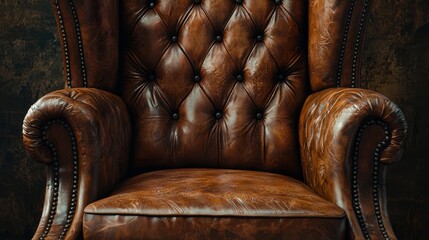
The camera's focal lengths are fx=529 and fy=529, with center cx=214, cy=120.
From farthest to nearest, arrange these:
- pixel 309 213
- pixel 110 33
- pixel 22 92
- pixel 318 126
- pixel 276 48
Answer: pixel 22 92 → pixel 276 48 → pixel 110 33 → pixel 318 126 → pixel 309 213

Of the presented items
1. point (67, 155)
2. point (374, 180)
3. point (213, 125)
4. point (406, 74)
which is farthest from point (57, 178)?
point (406, 74)

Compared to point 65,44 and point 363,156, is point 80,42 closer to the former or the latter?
point 65,44

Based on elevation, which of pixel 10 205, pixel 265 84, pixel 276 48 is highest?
pixel 276 48

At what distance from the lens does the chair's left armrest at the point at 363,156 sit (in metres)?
1.20

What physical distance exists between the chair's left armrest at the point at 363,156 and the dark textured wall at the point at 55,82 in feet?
3.26

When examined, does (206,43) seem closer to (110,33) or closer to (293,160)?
(110,33)

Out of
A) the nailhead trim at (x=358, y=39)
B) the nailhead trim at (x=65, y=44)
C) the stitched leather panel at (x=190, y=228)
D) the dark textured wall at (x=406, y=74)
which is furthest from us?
the dark textured wall at (x=406, y=74)

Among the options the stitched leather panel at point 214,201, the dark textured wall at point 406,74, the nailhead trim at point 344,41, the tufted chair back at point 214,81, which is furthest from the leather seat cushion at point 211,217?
the dark textured wall at point 406,74

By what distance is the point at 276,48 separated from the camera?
172 centimetres

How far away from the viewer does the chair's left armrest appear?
120 centimetres

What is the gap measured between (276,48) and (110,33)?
1.74ft

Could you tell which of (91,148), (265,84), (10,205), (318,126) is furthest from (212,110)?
(10,205)

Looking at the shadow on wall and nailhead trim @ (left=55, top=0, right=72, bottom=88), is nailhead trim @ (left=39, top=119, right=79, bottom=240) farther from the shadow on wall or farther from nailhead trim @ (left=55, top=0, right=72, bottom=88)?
the shadow on wall

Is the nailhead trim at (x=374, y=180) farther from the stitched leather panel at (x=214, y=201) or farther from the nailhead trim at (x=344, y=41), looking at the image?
the nailhead trim at (x=344, y=41)
